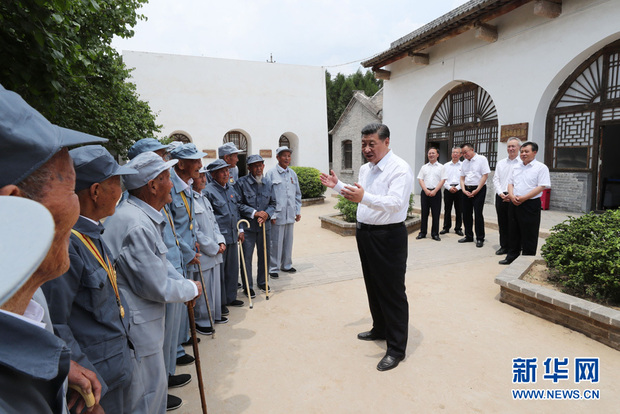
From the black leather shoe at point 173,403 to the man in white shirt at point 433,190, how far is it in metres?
6.37

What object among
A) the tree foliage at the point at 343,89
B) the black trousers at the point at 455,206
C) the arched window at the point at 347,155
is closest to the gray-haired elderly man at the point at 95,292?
the black trousers at the point at 455,206

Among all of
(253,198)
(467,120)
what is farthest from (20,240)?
(467,120)

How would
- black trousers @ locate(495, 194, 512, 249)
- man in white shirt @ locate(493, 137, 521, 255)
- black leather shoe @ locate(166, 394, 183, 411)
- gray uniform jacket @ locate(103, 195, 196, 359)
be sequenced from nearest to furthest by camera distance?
1. gray uniform jacket @ locate(103, 195, 196, 359)
2. black leather shoe @ locate(166, 394, 183, 411)
3. man in white shirt @ locate(493, 137, 521, 255)
4. black trousers @ locate(495, 194, 512, 249)

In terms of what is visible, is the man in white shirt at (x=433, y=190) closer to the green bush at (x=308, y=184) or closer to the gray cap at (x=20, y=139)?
the green bush at (x=308, y=184)

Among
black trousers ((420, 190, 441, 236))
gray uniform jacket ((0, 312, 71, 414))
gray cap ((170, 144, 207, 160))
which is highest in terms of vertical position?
gray cap ((170, 144, 207, 160))

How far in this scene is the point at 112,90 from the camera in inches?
309

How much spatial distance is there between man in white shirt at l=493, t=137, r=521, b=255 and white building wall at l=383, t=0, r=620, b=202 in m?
3.56

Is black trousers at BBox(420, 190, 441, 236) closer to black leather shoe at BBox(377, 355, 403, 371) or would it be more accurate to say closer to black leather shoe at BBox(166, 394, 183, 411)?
black leather shoe at BBox(377, 355, 403, 371)

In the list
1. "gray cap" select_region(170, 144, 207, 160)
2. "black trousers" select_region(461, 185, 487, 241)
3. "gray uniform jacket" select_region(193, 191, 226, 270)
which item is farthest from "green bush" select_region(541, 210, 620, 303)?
"gray cap" select_region(170, 144, 207, 160)

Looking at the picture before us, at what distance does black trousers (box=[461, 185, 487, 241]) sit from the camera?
7324 millimetres

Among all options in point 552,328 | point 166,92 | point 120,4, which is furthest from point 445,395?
point 166,92

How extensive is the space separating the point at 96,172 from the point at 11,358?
4.34ft

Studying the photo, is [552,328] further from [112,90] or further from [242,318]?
[112,90]

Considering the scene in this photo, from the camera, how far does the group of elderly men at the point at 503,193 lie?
5723 millimetres
